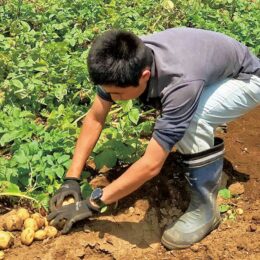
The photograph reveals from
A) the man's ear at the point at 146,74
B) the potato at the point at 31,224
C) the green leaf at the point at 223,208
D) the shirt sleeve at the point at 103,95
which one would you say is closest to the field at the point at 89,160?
the green leaf at the point at 223,208

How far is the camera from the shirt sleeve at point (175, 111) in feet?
8.21

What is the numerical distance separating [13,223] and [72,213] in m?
0.34

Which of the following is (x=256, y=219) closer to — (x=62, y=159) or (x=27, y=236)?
(x=62, y=159)

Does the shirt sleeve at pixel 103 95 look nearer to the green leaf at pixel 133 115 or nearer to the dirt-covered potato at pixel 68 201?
the green leaf at pixel 133 115

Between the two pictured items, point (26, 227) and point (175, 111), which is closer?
point (175, 111)

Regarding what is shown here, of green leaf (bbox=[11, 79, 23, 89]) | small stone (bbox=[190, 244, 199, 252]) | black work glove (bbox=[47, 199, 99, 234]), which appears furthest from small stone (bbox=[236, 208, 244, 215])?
green leaf (bbox=[11, 79, 23, 89])

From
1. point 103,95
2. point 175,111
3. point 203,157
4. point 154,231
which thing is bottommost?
point 154,231

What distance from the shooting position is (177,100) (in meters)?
2.50

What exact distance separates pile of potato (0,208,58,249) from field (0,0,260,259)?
5 cm

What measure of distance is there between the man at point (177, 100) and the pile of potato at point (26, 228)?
0.10m

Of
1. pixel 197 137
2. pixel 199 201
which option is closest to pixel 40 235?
pixel 199 201

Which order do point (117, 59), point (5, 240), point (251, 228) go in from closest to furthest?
1. point (117, 59)
2. point (5, 240)
3. point (251, 228)

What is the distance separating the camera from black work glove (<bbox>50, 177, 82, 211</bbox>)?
9.48 feet

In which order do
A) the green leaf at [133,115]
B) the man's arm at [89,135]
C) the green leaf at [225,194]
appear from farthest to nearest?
the green leaf at [133,115] < the green leaf at [225,194] < the man's arm at [89,135]
